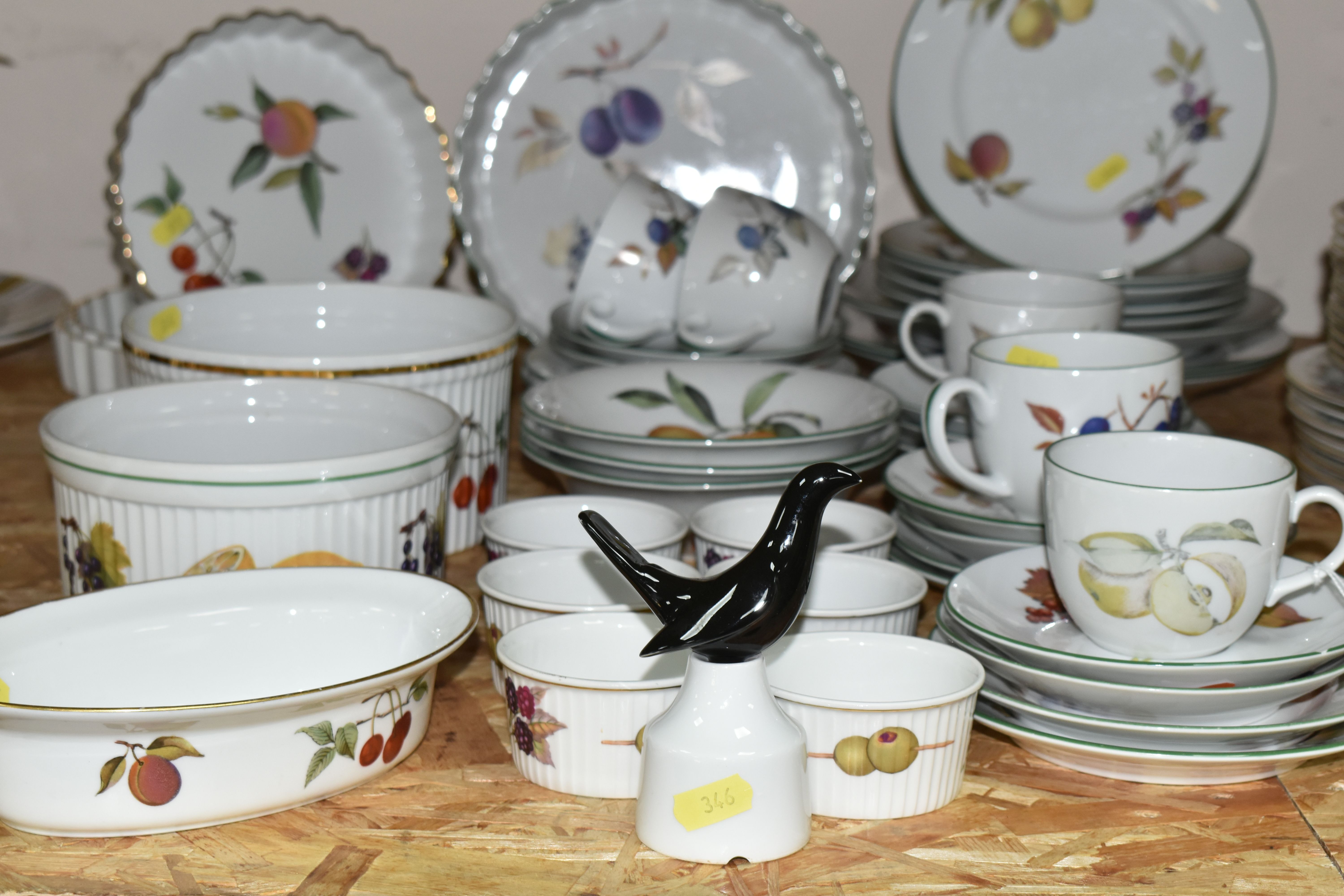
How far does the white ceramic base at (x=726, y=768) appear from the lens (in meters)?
0.56

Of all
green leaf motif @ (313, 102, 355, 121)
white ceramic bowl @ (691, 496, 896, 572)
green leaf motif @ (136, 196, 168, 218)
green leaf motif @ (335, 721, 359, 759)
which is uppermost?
green leaf motif @ (313, 102, 355, 121)

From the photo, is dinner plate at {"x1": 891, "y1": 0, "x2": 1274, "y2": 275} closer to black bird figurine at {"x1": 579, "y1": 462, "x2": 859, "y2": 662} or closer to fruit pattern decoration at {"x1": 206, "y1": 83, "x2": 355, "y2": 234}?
fruit pattern decoration at {"x1": 206, "y1": 83, "x2": 355, "y2": 234}

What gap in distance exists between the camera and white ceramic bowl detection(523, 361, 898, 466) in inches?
34.6

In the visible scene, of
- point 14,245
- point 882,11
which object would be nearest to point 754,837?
point 882,11

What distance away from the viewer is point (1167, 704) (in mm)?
622

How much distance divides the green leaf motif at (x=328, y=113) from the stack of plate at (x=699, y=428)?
0.39 meters

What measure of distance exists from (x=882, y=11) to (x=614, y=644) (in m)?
0.85

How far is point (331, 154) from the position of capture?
47.8 inches

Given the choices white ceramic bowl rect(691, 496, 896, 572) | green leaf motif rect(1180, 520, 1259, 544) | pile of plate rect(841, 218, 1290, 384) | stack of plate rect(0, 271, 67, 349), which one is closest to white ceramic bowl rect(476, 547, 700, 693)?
white ceramic bowl rect(691, 496, 896, 572)

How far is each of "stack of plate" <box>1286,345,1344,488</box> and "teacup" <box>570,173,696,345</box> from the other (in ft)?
1.45

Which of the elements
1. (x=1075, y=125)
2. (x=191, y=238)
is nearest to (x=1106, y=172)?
(x=1075, y=125)

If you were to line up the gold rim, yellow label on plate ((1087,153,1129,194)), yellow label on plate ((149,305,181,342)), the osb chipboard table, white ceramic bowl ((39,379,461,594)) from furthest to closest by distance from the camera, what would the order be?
yellow label on plate ((1087,153,1129,194))
yellow label on plate ((149,305,181,342))
the gold rim
white ceramic bowl ((39,379,461,594))
the osb chipboard table

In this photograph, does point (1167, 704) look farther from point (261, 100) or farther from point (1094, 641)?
point (261, 100)

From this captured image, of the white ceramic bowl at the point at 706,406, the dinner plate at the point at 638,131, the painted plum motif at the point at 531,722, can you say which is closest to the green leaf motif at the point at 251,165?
the dinner plate at the point at 638,131
